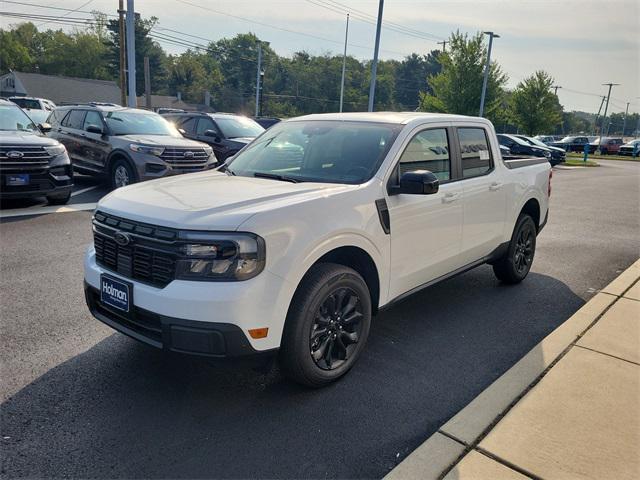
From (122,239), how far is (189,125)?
1156cm

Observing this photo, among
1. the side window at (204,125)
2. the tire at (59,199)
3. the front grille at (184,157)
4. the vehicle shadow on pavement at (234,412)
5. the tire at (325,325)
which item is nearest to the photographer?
the vehicle shadow on pavement at (234,412)

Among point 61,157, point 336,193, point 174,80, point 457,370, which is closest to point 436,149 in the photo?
point 336,193

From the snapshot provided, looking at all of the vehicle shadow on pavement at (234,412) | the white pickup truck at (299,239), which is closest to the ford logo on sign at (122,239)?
the white pickup truck at (299,239)

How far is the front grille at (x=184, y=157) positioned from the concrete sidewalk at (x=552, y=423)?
792cm

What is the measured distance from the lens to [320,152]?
163 inches

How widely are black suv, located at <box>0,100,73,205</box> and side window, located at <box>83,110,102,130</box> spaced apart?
1.90 metres

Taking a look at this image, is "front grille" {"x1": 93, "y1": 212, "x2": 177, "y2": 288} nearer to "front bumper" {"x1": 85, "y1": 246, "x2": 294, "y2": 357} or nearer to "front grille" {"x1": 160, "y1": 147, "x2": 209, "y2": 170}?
"front bumper" {"x1": 85, "y1": 246, "x2": 294, "y2": 357}

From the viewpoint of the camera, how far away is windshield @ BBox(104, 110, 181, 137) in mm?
10758

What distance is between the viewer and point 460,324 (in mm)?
4570

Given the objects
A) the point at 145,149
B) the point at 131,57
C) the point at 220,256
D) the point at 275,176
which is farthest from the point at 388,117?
the point at 131,57

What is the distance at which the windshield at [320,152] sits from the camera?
12.4 ft

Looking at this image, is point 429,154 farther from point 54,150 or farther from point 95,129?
point 95,129

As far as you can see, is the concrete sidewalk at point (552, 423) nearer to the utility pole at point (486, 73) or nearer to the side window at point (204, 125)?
the side window at point (204, 125)

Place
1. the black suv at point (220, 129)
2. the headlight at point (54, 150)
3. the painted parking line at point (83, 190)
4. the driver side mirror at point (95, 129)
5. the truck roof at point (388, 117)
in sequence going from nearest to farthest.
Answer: the truck roof at point (388, 117)
the headlight at point (54, 150)
the painted parking line at point (83, 190)
the driver side mirror at point (95, 129)
the black suv at point (220, 129)
